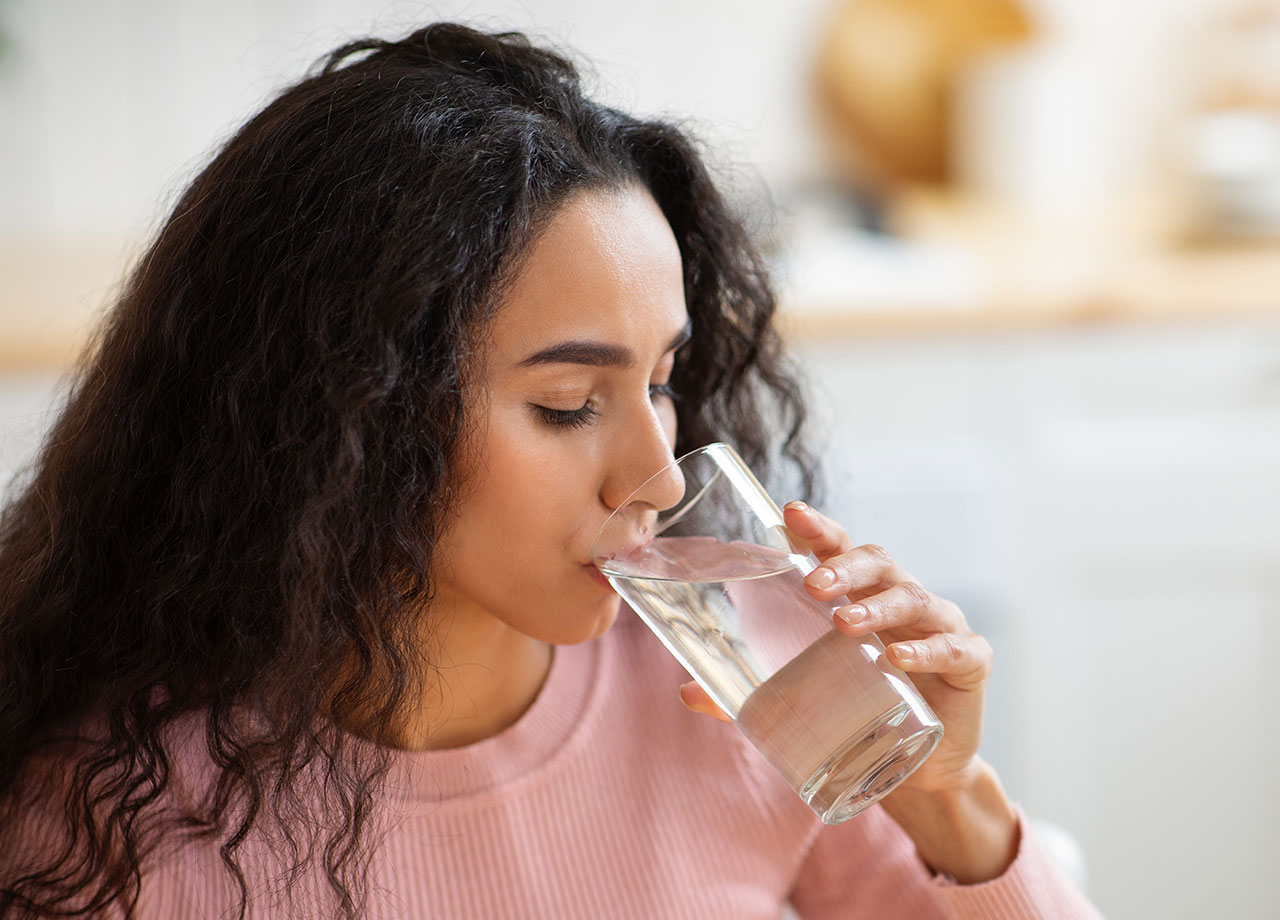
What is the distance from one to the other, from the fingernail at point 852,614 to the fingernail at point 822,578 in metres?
0.02

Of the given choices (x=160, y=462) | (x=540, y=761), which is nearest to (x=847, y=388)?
(x=540, y=761)

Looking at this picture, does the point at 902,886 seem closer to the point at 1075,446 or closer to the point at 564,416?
the point at 564,416

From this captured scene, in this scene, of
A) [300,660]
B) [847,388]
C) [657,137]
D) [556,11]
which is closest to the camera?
[300,660]

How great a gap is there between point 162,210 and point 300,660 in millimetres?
402

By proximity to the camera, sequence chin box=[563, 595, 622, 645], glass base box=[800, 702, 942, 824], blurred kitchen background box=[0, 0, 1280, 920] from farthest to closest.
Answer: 1. blurred kitchen background box=[0, 0, 1280, 920]
2. chin box=[563, 595, 622, 645]
3. glass base box=[800, 702, 942, 824]

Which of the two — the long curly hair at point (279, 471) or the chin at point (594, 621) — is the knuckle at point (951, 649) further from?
the long curly hair at point (279, 471)

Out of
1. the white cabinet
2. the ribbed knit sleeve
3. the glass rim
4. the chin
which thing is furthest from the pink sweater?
the white cabinet

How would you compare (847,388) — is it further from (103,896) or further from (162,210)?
(103,896)

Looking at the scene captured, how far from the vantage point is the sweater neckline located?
920 mm

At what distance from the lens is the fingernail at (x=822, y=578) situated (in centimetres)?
75

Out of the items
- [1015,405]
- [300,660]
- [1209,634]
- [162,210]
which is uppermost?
[162,210]

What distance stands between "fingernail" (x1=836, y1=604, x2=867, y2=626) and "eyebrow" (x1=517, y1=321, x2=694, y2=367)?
193mm

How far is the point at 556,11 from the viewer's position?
Result: 2326 mm

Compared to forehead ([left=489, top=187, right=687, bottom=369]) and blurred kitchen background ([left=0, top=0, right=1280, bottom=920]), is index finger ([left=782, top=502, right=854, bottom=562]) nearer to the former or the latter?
forehead ([left=489, top=187, right=687, bottom=369])
